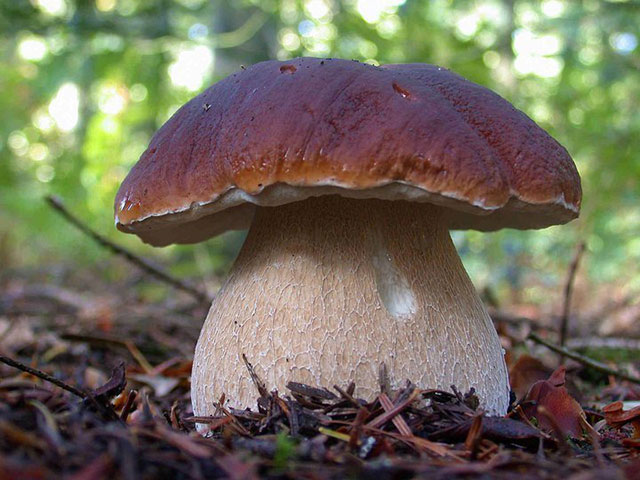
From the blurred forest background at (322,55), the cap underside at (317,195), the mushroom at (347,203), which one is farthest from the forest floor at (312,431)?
the blurred forest background at (322,55)

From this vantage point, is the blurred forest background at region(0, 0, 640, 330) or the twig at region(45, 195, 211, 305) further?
the blurred forest background at region(0, 0, 640, 330)

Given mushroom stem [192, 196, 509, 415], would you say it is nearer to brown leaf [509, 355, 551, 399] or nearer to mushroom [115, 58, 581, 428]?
mushroom [115, 58, 581, 428]

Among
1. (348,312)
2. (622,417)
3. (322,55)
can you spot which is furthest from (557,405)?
(322,55)

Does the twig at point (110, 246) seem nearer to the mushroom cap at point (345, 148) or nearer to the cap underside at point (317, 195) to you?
the cap underside at point (317, 195)

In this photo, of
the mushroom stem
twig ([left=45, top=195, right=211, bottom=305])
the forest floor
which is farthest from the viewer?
twig ([left=45, top=195, right=211, bottom=305])

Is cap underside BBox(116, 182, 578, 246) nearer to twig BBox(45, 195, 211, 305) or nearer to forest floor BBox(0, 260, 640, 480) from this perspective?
forest floor BBox(0, 260, 640, 480)

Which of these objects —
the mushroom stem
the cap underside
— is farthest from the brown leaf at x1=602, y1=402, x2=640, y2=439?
the cap underside

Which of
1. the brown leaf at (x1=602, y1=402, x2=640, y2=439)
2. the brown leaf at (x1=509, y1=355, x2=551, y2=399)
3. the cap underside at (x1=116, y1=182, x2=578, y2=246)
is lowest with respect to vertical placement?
the brown leaf at (x1=509, y1=355, x2=551, y2=399)

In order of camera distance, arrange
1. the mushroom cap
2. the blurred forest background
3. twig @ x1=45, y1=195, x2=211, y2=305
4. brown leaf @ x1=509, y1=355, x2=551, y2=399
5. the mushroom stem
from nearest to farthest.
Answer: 1. the mushroom cap
2. the mushroom stem
3. brown leaf @ x1=509, y1=355, x2=551, y2=399
4. twig @ x1=45, y1=195, x2=211, y2=305
5. the blurred forest background

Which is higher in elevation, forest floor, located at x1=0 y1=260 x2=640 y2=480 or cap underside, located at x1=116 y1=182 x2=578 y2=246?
cap underside, located at x1=116 y1=182 x2=578 y2=246

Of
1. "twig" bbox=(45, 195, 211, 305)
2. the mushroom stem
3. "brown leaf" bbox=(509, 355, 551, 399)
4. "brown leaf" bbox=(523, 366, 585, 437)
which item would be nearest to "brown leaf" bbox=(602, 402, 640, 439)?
"brown leaf" bbox=(523, 366, 585, 437)
